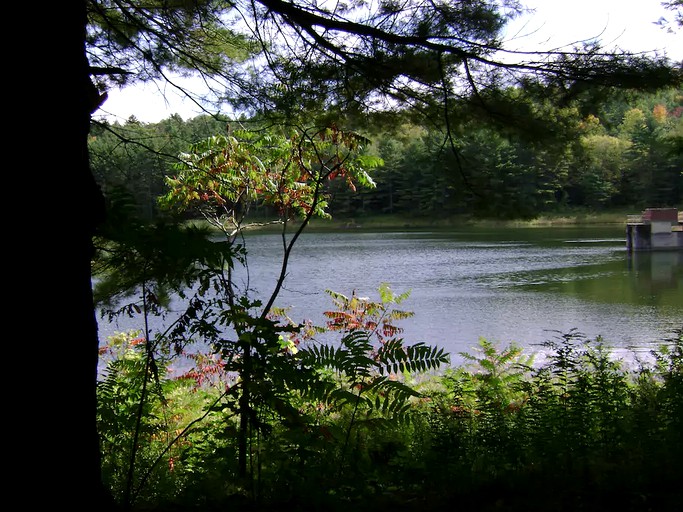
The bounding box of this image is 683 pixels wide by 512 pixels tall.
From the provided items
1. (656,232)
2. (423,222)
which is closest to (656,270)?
(656,232)

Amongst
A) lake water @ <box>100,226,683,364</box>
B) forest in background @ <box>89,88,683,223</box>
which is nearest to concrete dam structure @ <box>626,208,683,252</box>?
lake water @ <box>100,226,683,364</box>

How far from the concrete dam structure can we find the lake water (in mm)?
956

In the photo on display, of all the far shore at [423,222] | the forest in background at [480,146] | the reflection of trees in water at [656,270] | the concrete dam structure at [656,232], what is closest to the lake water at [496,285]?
the reflection of trees in water at [656,270]

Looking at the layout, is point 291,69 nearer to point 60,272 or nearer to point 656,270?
point 60,272

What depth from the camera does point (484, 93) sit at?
3.96 metres

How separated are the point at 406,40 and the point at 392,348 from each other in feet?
5.85

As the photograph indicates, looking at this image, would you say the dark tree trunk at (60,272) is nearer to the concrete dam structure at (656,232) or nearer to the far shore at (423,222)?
the concrete dam structure at (656,232)

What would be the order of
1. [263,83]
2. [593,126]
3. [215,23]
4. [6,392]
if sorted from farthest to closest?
[215,23] < [263,83] < [593,126] < [6,392]

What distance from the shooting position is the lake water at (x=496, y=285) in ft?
47.9

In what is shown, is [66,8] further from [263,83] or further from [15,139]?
[263,83]

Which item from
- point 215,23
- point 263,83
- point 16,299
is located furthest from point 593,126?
point 16,299

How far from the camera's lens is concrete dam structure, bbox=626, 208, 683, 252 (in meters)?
33.3

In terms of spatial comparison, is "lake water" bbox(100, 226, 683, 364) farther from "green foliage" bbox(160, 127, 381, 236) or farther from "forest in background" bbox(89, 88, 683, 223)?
"forest in background" bbox(89, 88, 683, 223)

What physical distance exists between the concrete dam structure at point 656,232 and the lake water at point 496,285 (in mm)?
956
